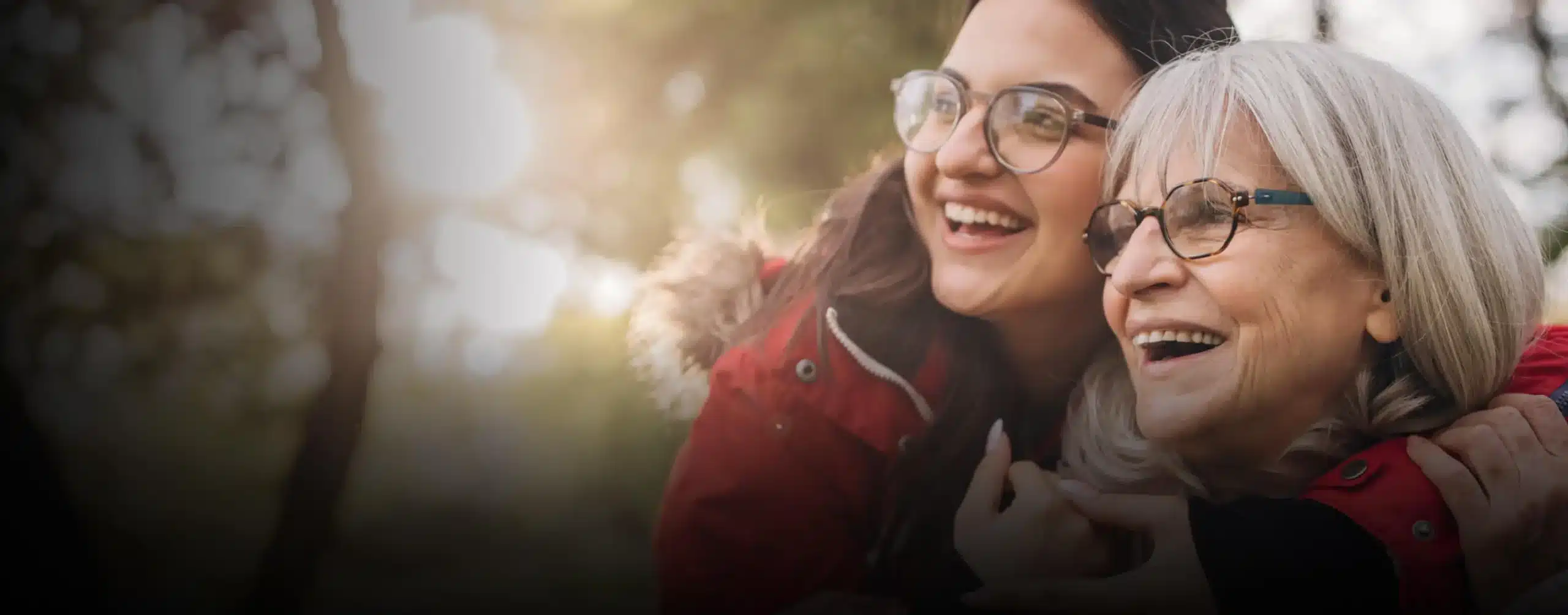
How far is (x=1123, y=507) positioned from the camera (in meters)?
1.34

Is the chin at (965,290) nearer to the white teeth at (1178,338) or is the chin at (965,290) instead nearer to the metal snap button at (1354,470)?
the white teeth at (1178,338)

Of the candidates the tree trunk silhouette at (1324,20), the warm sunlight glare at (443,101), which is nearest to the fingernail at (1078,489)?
the tree trunk silhouette at (1324,20)

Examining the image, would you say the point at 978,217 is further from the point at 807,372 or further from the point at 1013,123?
the point at 807,372

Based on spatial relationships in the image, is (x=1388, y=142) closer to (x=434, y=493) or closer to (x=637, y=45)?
(x=637, y=45)

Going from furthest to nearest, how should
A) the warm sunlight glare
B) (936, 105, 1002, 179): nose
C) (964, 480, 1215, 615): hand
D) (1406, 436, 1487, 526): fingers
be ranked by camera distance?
1. the warm sunlight glare
2. (936, 105, 1002, 179): nose
3. (964, 480, 1215, 615): hand
4. (1406, 436, 1487, 526): fingers

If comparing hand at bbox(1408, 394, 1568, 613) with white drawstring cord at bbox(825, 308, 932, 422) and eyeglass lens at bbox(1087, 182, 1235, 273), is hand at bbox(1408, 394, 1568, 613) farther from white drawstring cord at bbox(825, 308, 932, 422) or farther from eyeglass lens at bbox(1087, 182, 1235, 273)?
white drawstring cord at bbox(825, 308, 932, 422)

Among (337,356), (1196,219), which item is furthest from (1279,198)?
(337,356)

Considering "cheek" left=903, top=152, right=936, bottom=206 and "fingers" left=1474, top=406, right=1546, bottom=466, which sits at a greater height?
"cheek" left=903, top=152, right=936, bottom=206

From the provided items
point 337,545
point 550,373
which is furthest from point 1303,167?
point 337,545

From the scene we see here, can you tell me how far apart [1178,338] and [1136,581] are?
28 cm

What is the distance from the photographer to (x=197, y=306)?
1.84 metres

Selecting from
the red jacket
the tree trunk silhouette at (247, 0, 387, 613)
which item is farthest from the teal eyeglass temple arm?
the tree trunk silhouette at (247, 0, 387, 613)

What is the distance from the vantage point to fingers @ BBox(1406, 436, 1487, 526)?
3.92ft

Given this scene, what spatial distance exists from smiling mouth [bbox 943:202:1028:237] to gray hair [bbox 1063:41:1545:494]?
0.56 feet
